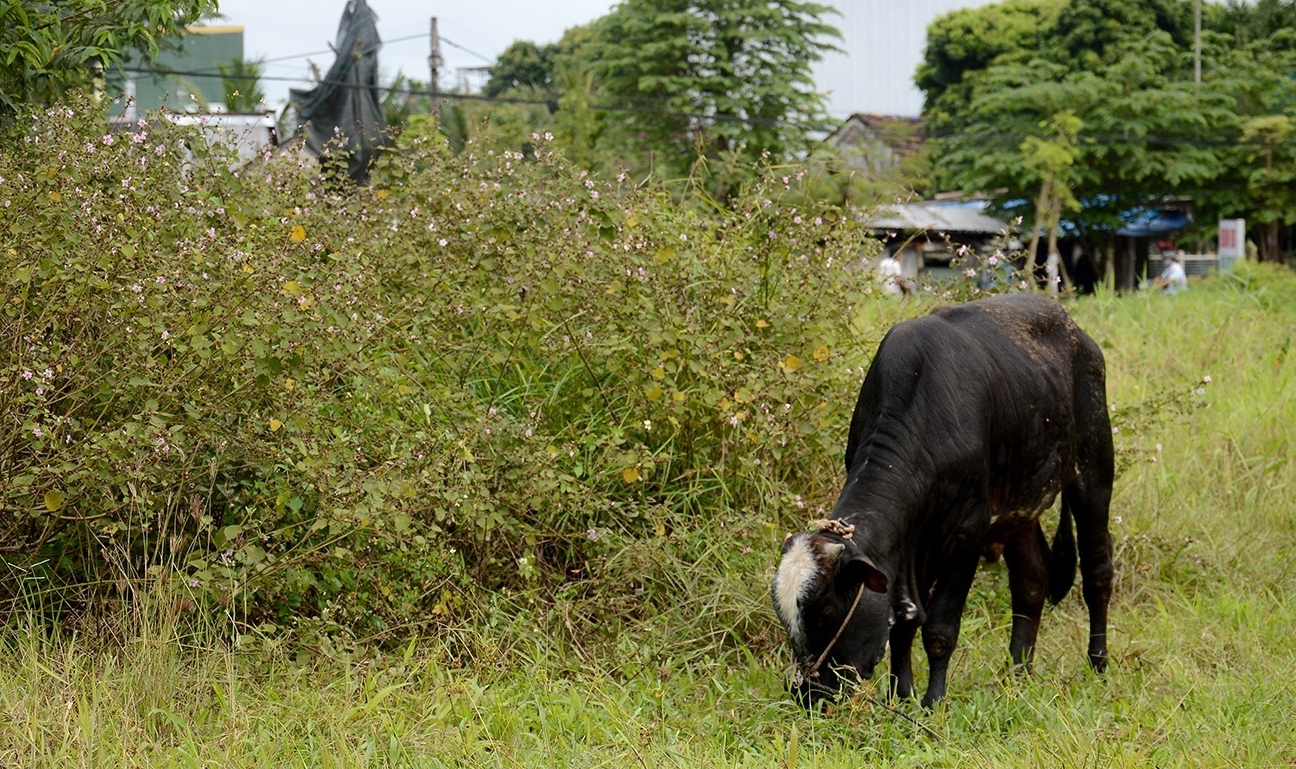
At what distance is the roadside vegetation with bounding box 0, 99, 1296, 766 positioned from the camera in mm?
4367

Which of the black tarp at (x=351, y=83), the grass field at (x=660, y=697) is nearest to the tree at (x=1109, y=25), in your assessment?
the black tarp at (x=351, y=83)

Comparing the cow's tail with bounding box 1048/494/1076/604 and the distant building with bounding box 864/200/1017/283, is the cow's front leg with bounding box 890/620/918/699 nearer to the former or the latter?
the cow's tail with bounding box 1048/494/1076/604

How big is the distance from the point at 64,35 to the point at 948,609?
4290mm

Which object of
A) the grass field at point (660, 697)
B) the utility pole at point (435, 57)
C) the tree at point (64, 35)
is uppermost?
the utility pole at point (435, 57)

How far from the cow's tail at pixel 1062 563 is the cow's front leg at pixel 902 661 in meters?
1.31

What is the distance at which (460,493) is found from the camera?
512 centimetres

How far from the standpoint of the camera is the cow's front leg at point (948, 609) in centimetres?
505

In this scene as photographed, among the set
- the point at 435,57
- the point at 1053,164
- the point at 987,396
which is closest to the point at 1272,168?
the point at 1053,164

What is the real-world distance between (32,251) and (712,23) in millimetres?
21156

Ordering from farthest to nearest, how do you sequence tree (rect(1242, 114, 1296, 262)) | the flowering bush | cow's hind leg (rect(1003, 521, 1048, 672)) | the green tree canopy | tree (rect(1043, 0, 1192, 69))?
tree (rect(1043, 0, 1192, 69)), the green tree canopy, tree (rect(1242, 114, 1296, 262)), cow's hind leg (rect(1003, 521, 1048, 672)), the flowering bush

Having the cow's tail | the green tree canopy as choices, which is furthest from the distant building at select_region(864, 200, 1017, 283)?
the cow's tail

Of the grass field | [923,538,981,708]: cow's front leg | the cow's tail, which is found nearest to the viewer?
the grass field

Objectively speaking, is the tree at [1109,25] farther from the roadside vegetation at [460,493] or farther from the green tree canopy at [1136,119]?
the roadside vegetation at [460,493]

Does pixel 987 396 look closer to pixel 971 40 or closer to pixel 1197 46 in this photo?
pixel 1197 46
